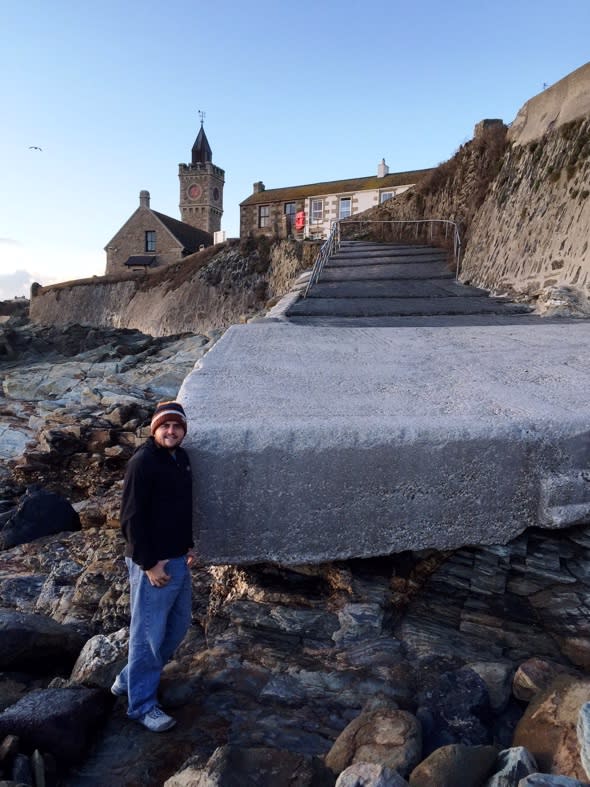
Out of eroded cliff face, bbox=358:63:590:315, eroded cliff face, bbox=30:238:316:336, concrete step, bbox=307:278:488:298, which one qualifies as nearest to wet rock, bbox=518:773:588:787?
eroded cliff face, bbox=358:63:590:315

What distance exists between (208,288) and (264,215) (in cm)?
1214

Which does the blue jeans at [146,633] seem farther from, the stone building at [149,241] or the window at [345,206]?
the stone building at [149,241]

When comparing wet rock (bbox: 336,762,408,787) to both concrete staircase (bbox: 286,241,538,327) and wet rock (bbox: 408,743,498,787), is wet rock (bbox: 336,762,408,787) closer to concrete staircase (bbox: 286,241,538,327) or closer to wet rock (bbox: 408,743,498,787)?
wet rock (bbox: 408,743,498,787)

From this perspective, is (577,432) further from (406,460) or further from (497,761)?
(497,761)

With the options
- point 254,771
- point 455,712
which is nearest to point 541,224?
point 455,712

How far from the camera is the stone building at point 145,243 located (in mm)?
45062

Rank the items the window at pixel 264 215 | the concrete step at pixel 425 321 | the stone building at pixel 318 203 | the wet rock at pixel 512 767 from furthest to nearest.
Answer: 1. the window at pixel 264 215
2. the stone building at pixel 318 203
3. the concrete step at pixel 425 321
4. the wet rock at pixel 512 767

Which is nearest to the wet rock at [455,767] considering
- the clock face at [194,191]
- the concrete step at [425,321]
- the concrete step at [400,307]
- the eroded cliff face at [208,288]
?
the concrete step at [425,321]

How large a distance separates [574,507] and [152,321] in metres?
29.3

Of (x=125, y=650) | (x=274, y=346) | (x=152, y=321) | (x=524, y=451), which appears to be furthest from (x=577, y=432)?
(x=152, y=321)

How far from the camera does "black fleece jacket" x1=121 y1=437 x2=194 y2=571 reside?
95.7 inches

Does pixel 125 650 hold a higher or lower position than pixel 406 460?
lower

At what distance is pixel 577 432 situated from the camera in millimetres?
2752

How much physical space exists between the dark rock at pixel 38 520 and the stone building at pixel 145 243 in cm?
4088
